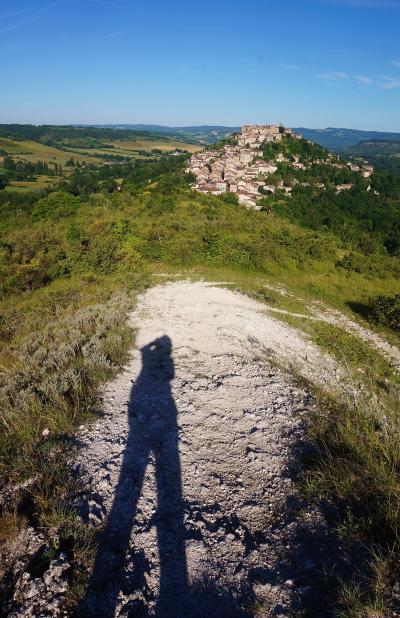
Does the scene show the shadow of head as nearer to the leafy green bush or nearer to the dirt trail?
the dirt trail

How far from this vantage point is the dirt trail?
341 cm

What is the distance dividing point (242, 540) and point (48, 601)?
2.04 metres

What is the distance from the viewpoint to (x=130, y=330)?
31.7 ft

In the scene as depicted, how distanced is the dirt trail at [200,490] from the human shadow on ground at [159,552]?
11 millimetres

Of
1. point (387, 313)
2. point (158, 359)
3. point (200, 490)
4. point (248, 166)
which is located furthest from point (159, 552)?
point (248, 166)

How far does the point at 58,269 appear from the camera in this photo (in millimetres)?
17422

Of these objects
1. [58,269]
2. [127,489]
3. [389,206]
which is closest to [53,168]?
[389,206]

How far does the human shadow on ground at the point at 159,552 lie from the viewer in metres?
3.30

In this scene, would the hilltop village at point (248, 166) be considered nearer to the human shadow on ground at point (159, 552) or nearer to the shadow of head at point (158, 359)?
the shadow of head at point (158, 359)

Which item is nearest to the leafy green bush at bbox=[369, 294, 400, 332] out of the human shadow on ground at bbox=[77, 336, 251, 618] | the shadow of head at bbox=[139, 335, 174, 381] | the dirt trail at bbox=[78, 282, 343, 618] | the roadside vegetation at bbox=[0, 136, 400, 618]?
the roadside vegetation at bbox=[0, 136, 400, 618]

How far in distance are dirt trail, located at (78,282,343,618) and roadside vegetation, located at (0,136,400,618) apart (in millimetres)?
434

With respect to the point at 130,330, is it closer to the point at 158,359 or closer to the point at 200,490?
the point at 158,359

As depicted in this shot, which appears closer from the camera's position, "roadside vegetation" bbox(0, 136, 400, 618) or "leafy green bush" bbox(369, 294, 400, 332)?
A: "roadside vegetation" bbox(0, 136, 400, 618)

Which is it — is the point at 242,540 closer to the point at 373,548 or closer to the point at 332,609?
the point at 332,609
